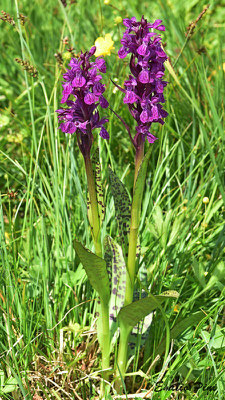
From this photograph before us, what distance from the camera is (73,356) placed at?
5.47 feet

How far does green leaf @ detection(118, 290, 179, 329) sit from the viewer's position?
4.15 feet

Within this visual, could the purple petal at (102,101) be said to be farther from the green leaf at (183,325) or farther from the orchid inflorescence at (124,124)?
the green leaf at (183,325)

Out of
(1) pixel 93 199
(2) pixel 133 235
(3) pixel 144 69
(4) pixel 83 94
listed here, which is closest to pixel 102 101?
(4) pixel 83 94

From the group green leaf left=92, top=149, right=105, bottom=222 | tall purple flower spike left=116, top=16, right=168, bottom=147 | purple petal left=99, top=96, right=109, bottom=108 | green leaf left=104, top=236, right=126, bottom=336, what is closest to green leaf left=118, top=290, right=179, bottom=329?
green leaf left=104, top=236, right=126, bottom=336

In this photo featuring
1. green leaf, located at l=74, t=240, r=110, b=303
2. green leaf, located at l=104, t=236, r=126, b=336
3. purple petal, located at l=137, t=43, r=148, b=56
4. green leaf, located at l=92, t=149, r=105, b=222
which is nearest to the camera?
purple petal, located at l=137, t=43, r=148, b=56

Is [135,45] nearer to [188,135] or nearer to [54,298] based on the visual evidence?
[54,298]

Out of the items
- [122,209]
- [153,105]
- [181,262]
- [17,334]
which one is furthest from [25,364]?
[153,105]

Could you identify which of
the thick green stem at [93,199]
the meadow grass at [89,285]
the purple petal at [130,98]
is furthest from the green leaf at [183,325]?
the purple petal at [130,98]

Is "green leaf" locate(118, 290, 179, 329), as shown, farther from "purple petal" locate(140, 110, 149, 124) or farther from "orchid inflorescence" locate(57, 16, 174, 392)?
"purple petal" locate(140, 110, 149, 124)

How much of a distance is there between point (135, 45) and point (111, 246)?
0.70 meters

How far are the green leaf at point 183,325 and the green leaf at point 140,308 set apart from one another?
173 mm

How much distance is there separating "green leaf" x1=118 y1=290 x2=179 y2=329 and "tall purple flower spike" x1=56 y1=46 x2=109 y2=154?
19.4 inches

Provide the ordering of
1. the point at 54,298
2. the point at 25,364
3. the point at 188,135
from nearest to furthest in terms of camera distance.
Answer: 1. the point at 25,364
2. the point at 54,298
3. the point at 188,135

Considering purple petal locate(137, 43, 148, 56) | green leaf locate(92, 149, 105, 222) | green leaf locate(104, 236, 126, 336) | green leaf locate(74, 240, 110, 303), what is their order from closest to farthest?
1. purple petal locate(137, 43, 148, 56)
2. green leaf locate(74, 240, 110, 303)
3. green leaf locate(92, 149, 105, 222)
4. green leaf locate(104, 236, 126, 336)
